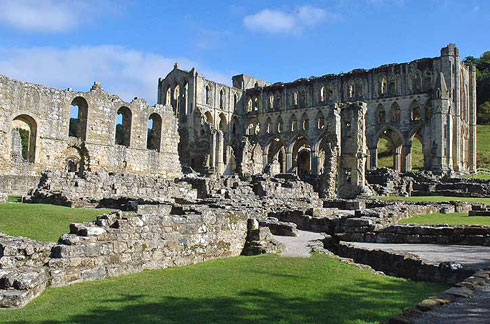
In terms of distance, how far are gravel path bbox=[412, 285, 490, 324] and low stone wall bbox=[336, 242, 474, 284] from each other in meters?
2.40

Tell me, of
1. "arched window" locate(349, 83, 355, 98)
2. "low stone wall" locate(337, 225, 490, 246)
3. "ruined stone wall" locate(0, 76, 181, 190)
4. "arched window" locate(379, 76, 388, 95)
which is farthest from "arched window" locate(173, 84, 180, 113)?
"low stone wall" locate(337, 225, 490, 246)

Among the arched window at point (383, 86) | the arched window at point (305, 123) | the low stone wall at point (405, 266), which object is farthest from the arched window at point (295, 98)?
the low stone wall at point (405, 266)

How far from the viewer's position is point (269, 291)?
Answer: 6898mm

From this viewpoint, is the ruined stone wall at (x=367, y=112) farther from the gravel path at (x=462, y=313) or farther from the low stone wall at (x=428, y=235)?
the gravel path at (x=462, y=313)

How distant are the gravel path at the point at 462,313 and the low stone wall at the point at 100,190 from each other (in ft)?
47.2

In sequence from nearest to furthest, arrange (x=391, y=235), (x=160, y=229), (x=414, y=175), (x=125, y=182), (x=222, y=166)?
1. (x=160, y=229)
2. (x=391, y=235)
3. (x=125, y=182)
4. (x=414, y=175)
5. (x=222, y=166)

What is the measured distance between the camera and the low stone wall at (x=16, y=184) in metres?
22.6

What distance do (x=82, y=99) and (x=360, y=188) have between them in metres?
20.3

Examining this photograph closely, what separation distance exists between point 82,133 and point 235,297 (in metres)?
29.3

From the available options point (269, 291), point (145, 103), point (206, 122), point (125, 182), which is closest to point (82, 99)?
point (145, 103)

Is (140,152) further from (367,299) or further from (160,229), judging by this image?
(367,299)

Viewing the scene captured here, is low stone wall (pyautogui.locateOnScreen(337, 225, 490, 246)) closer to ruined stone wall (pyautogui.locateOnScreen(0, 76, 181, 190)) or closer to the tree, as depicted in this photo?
ruined stone wall (pyautogui.locateOnScreen(0, 76, 181, 190))

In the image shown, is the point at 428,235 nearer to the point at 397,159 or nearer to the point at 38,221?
the point at 38,221

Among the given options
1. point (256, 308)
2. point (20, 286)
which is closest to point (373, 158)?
point (256, 308)
